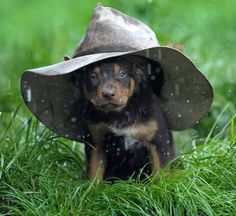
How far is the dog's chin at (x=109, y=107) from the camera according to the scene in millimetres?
7062

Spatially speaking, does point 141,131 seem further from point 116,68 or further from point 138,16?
point 138,16

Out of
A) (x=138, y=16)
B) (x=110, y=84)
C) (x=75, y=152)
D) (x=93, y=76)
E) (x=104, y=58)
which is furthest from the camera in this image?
(x=138, y=16)

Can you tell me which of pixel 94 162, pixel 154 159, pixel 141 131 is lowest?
pixel 94 162

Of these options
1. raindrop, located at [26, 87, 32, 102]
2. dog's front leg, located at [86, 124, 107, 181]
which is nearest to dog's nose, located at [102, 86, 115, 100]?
dog's front leg, located at [86, 124, 107, 181]

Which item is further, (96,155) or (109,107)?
(96,155)

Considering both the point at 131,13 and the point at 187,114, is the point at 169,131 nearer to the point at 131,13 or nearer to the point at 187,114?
the point at 187,114

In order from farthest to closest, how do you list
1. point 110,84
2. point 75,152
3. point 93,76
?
point 75,152
point 93,76
point 110,84

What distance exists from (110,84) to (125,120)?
13.8 inches

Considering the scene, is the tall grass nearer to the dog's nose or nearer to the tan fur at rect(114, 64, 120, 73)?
the dog's nose

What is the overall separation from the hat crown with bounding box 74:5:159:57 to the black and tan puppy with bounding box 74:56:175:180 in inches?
4.5

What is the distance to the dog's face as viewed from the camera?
7023 millimetres

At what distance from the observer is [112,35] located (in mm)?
7172

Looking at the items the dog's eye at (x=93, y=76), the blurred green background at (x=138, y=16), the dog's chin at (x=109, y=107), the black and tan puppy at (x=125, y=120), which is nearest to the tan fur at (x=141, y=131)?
the black and tan puppy at (x=125, y=120)

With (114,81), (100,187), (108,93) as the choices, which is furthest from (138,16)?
(100,187)
